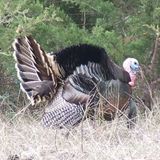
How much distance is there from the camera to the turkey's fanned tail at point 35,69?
6027 mm

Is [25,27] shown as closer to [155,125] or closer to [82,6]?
[82,6]

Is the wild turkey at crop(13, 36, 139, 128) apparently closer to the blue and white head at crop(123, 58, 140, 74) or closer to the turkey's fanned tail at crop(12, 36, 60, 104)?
the turkey's fanned tail at crop(12, 36, 60, 104)

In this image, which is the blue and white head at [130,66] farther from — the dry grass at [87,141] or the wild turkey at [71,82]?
the dry grass at [87,141]

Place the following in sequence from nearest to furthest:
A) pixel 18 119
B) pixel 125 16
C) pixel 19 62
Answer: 1. pixel 19 62
2. pixel 18 119
3. pixel 125 16

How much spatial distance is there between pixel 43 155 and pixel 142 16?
2.88m

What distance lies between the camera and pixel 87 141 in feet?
17.4

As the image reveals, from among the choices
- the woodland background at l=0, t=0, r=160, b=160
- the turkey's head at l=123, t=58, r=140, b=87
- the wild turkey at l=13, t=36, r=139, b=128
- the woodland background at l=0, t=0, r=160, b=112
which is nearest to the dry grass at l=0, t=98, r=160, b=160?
the woodland background at l=0, t=0, r=160, b=160

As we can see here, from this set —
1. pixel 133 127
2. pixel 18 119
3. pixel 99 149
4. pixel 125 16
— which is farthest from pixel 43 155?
pixel 125 16

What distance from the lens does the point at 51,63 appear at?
20.2 feet

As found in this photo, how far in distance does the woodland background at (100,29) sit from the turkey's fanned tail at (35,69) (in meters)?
1.07

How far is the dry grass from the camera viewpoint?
187 inches

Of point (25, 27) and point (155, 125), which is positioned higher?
point (25, 27)

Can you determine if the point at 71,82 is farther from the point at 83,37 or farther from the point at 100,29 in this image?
the point at 83,37

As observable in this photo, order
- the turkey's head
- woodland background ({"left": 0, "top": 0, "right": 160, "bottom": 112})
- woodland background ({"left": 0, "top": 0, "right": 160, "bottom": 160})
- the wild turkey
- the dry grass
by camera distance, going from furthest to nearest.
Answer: woodland background ({"left": 0, "top": 0, "right": 160, "bottom": 112}) → the turkey's head → woodland background ({"left": 0, "top": 0, "right": 160, "bottom": 160}) → the wild turkey → the dry grass
